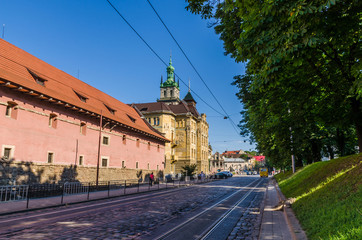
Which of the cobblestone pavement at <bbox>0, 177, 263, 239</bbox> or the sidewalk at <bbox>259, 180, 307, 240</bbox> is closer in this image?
the sidewalk at <bbox>259, 180, 307, 240</bbox>

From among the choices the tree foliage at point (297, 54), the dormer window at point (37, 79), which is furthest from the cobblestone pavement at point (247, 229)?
the dormer window at point (37, 79)

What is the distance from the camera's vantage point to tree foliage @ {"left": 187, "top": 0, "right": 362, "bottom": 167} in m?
5.74

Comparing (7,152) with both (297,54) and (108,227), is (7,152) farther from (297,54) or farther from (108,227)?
(297,54)

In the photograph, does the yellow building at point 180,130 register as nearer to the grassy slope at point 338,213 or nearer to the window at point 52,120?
the window at point 52,120

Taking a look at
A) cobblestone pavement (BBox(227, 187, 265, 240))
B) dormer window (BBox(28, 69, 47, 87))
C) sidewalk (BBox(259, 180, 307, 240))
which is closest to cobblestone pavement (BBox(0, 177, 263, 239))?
cobblestone pavement (BBox(227, 187, 265, 240))

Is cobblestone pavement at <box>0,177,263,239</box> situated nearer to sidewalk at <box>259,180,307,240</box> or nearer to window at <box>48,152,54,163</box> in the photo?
sidewalk at <box>259,180,307,240</box>

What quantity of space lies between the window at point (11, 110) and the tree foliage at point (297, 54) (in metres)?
15.3

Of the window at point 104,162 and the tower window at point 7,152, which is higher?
the tower window at point 7,152

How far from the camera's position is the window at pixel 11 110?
17.2 m

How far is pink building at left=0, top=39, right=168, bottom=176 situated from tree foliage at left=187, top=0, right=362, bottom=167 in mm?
15039

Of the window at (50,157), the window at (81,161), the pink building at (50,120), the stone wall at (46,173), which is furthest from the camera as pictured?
the window at (81,161)

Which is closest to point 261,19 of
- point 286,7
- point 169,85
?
point 286,7

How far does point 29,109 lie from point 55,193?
22.2 feet

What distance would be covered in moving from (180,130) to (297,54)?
62.1 meters
